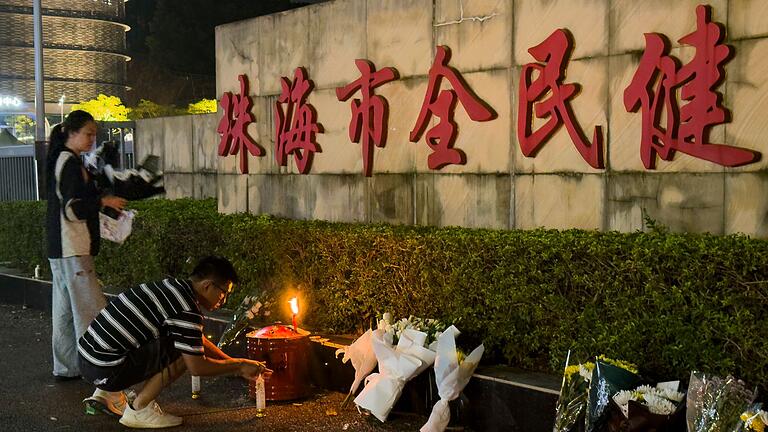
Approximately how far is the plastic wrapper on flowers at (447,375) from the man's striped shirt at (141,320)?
57.6 inches

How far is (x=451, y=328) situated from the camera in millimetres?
5535

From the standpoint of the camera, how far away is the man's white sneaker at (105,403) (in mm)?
5930

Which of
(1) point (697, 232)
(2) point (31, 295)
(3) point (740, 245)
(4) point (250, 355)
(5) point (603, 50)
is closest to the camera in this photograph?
(3) point (740, 245)

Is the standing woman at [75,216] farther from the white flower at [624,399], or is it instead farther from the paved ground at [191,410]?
the white flower at [624,399]

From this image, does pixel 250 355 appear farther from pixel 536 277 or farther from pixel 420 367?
pixel 536 277

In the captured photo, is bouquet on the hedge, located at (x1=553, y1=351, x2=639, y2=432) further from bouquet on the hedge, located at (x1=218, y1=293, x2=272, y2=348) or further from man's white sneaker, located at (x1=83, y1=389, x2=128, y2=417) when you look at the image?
man's white sneaker, located at (x1=83, y1=389, x2=128, y2=417)

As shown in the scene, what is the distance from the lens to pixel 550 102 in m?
6.19

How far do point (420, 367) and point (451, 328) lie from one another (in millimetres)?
311

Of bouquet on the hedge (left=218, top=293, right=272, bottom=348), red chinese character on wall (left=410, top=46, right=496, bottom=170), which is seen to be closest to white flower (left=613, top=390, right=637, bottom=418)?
red chinese character on wall (left=410, top=46, right=496, bottom=170)

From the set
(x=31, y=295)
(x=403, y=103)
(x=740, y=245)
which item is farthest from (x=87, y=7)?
(x=740, y=245)

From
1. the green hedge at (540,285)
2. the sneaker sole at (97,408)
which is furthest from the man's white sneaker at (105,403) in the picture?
the green hedge at (540,285)

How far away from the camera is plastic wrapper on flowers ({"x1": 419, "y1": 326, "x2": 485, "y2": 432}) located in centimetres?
532

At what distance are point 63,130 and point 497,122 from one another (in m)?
3.23

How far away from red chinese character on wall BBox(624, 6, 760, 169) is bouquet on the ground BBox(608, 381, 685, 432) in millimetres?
1604
